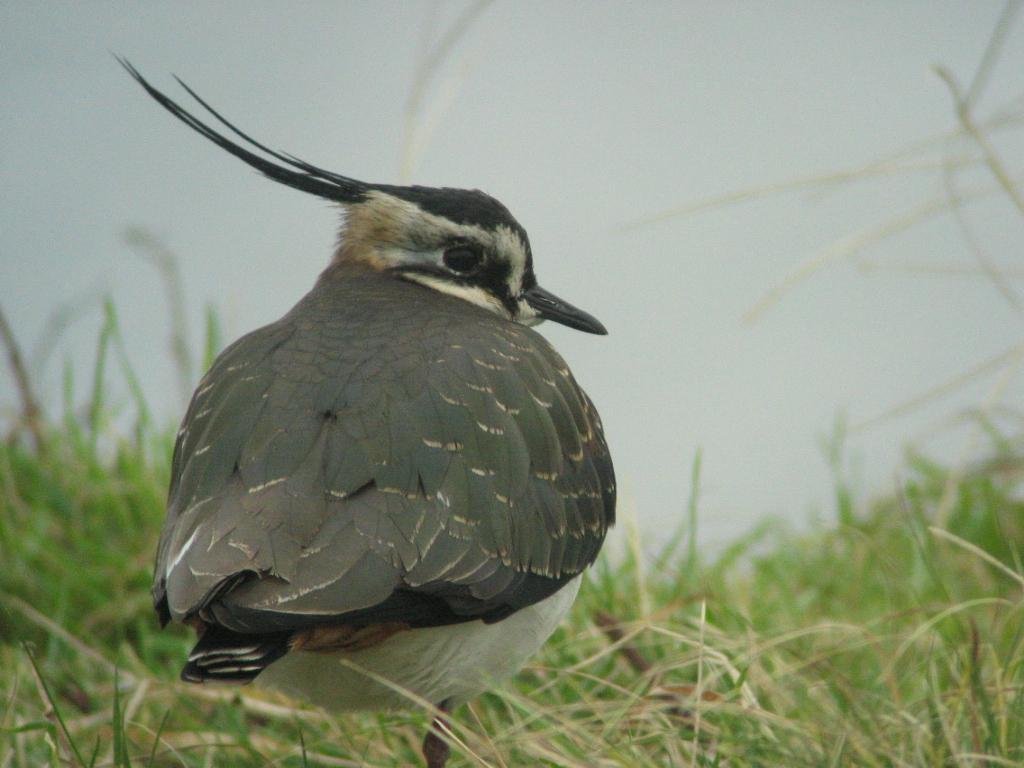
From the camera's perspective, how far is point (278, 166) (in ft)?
17.3

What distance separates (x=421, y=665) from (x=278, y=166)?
197cm

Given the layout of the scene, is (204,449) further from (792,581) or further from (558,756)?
(792,581)

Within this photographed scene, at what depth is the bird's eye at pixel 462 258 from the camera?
529cm

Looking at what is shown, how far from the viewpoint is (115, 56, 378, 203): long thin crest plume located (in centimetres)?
498

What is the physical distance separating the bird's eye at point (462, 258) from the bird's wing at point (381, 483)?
51 centimetres

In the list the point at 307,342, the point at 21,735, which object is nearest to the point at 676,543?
the point at 307,342

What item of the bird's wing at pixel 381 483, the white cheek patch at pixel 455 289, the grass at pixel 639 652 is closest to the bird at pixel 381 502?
the bird's wing at pixel 381 483

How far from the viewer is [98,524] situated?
621 centimetres

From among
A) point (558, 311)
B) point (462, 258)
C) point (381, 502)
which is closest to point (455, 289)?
point (462, 258)

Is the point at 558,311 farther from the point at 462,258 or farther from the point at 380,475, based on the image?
the point at 380,475

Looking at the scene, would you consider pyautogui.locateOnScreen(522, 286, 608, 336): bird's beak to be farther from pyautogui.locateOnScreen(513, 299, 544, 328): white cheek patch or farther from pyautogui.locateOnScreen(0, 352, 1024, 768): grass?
pyautogui.locateOnScreen(0, 352, 1024, 768): grass

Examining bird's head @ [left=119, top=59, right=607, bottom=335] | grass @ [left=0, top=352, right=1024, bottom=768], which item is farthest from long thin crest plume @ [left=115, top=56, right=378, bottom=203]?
grass @ [left=0, top=352, right=1024, bottom=768]

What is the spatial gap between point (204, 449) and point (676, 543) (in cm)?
229

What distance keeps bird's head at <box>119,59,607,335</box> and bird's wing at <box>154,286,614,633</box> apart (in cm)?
50
